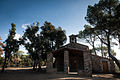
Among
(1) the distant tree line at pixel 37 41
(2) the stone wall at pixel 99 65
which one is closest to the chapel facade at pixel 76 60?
(2) the stone wall at pixel 99 65

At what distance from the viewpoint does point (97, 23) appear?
50.5 feet

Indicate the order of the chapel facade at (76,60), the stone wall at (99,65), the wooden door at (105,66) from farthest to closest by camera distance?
the wooden door at (105,66) → the stone wall at (99,65) → the chapel facade at (76,60)

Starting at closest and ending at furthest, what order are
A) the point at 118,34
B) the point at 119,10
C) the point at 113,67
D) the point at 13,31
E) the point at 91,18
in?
the point at 119,10 → the point at 118,34 → the point at 91,18 → the point at 113,67 → the point at 13,31

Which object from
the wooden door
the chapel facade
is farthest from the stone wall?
the wooden door

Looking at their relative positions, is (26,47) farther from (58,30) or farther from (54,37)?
(58,30)

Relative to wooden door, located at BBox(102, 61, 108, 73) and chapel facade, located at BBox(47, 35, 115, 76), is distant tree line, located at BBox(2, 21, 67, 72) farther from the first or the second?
wooden door, located at BBox(102, 61, 108, 73)

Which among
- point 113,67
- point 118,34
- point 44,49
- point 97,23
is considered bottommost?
point 113,67

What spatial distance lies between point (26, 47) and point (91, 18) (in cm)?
1861

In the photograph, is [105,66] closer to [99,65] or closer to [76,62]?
[99,65]

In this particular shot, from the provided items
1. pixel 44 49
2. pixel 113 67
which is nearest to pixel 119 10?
pixel 113 67

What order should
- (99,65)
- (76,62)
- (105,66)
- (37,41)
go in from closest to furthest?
(99,65) < (105,66) < (76,62) < (37,41)

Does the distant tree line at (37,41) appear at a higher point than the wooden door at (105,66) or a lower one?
higher

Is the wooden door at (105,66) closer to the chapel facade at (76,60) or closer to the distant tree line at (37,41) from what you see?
the chapel facade at (76,60)

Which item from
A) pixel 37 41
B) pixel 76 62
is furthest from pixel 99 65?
pixel 37 41
